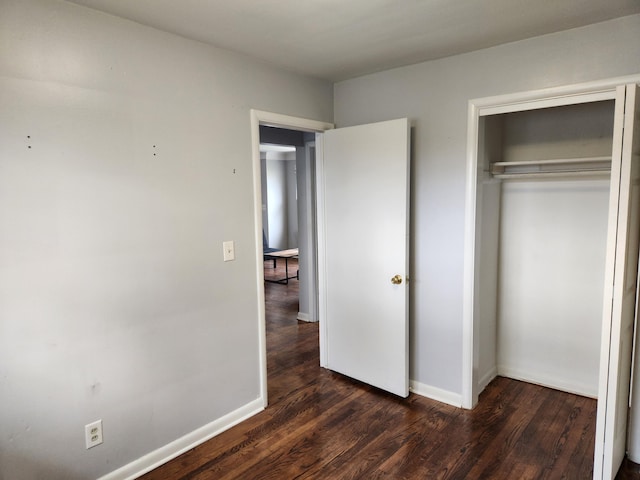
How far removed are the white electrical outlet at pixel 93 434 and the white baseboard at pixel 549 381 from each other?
2.94 metres

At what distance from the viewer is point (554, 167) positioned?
3.04 meters

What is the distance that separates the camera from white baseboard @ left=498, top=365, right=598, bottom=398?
3062mm

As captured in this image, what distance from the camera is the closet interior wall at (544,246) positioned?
2936 mm

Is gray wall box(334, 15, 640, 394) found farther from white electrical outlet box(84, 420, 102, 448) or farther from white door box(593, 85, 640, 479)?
white electrical outlet box(84, 420, 102, 448)

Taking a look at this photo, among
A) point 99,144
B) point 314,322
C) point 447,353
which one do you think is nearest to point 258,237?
point 99,144

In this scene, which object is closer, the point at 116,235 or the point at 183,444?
the point at 116,235

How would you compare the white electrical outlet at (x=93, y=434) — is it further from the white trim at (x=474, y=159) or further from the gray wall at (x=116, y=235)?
the white trim at (x=474, y=159)

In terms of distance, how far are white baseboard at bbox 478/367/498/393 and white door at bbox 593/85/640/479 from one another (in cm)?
106

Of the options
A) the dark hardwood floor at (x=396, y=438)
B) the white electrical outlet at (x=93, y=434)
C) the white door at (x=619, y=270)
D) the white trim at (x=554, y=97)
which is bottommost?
the dark hardwood floor at (x=396, y=438)

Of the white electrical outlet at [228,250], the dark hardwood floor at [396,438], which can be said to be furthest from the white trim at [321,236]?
the white electrical outlet at [228,250]

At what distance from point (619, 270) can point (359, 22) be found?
173cm

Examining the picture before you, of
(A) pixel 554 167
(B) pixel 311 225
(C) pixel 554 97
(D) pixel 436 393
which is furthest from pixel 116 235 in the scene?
(A) pixel 554 167

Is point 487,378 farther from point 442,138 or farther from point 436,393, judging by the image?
point 442,138

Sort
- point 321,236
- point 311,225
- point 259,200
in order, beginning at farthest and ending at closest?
point 311,225
point 321,236
point 259,200
